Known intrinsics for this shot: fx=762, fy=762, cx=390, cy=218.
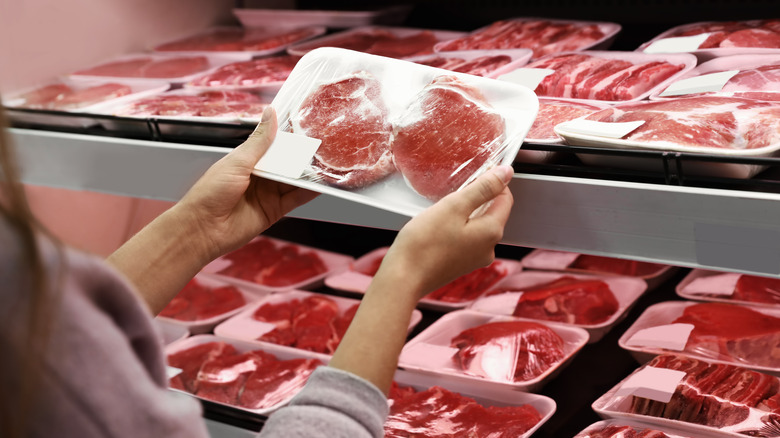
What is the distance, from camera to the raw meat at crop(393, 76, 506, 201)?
45.9 inches

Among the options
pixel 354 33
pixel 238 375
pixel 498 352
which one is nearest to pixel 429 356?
pixel 498 352

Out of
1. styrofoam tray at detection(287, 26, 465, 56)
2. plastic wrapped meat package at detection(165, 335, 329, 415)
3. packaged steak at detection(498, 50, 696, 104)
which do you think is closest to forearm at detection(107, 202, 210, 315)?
plastic wrapped meat package at detection(165, 335, 329, 415)

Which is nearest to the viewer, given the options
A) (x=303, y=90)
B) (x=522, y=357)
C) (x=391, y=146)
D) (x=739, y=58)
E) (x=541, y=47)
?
(x=391, y=146)

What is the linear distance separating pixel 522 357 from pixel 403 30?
1.10m

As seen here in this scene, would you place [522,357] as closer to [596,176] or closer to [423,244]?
[596,176]

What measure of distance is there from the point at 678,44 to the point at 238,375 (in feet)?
4.22

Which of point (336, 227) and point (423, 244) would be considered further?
point (336, 227)

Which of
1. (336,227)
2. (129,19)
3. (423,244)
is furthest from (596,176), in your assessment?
(129,19)

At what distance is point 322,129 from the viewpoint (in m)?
1.32

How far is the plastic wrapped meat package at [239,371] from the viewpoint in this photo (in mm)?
1770

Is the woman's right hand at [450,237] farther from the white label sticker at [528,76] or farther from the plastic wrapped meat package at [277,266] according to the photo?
the plastic wrapped meat package at [277,266]

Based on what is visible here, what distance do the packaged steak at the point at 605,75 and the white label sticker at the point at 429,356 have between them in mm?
643

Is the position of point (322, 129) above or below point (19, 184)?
below

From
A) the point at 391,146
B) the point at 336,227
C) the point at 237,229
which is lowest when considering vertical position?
the point at 336,227
